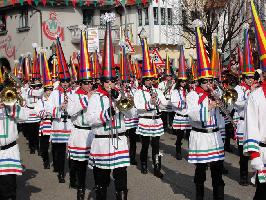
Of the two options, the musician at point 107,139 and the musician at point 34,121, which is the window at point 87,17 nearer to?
the musician at point 34,121

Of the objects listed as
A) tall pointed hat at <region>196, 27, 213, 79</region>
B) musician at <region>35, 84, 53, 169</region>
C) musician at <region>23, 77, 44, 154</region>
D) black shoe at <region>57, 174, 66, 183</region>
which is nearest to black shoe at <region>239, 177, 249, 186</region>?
tall pointed hat at <region>196, 27, 213, 79</region>

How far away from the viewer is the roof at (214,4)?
93.2 feet

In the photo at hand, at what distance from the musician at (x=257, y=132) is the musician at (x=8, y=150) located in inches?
132

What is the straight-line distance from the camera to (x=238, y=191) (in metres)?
8.96

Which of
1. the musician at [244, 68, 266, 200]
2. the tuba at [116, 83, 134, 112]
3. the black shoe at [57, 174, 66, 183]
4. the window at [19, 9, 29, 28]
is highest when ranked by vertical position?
the window at [19, 9, 29, 28]

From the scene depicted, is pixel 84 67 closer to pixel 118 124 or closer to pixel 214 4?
pixel 118 124

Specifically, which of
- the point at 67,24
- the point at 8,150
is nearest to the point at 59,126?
the point at 8,150

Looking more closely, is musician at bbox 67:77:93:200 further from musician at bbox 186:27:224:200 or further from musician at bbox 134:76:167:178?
musician at bbox 134:76:167:178

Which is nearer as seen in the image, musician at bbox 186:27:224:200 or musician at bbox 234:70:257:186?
musician at bbox 186:27:224:200

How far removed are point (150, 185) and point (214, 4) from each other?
20687mm

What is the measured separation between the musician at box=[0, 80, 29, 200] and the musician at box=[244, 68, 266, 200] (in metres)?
3.36

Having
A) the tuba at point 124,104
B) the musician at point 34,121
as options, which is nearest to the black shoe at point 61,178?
the tuba at point 124,104

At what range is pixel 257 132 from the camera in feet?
18.2

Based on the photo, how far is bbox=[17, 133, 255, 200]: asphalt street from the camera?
891 cm
